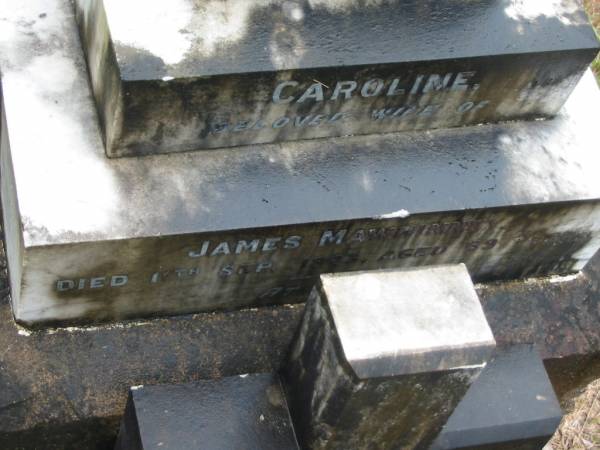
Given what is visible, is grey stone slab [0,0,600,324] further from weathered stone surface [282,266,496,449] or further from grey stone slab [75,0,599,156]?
weathered stone surface [282,266,496,449]

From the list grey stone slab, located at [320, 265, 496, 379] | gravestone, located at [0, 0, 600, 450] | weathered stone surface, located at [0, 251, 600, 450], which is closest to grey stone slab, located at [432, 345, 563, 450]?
gravestone, located at [0, 0, 600, 450]

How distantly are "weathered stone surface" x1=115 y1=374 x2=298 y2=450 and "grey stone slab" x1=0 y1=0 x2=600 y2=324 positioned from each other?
0.41 metres

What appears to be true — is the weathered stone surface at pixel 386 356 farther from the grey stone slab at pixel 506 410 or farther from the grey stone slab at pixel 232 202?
the grey stone slab at pixel 232 202

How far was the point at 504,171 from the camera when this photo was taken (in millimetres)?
3734

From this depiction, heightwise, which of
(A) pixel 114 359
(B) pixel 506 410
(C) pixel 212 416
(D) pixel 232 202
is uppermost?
(D) pixel 232 202

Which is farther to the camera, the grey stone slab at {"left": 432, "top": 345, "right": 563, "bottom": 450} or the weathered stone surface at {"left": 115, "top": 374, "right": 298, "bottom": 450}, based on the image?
the grey stone slab at {"left": 432, "top": 345, "right": 563, "bottom": 450}

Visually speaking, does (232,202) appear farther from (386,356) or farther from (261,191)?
(386,356)

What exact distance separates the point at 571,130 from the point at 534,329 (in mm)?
798

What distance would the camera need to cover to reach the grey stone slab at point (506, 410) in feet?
11.3

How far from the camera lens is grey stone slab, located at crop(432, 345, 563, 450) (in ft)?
11.3

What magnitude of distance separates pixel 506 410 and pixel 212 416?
1.02m

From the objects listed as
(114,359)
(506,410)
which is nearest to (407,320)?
(506,410)

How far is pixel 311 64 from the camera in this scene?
331 centimetres

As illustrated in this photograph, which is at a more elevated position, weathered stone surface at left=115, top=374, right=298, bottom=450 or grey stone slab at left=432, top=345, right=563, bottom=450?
grey stone slab at left=432, top=345, right=563, bottom=450
